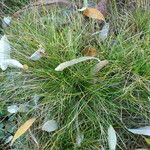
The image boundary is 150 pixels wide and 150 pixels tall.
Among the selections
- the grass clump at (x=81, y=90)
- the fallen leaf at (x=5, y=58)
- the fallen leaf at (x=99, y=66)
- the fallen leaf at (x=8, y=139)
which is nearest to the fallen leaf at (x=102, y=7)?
the grass clump at (x=81, y=90)

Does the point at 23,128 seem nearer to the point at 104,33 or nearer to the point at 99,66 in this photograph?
the point at 99,66

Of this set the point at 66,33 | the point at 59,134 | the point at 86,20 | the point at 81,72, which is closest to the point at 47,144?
the point at 59,134

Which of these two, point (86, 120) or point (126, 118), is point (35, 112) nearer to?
point (86, 120)

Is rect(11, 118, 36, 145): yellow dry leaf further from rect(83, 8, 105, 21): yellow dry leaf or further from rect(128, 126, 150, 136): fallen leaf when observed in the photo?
rect(83, 8, 105, 21): yellow dry leaf

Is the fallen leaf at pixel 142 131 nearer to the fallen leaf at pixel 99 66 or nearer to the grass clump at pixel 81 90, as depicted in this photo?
the grass clump at pixel 81 90

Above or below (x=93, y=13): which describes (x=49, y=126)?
below

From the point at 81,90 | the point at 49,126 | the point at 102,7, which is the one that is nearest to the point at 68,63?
the point at 81,90
